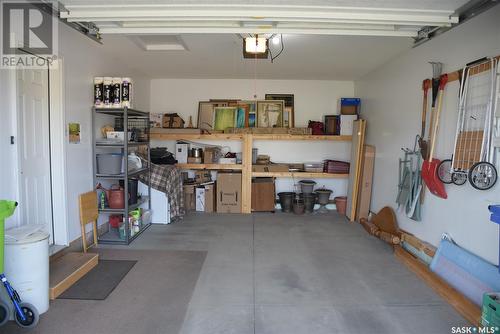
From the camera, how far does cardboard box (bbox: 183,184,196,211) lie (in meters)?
5.90

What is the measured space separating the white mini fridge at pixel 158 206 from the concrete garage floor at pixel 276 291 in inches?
21.2

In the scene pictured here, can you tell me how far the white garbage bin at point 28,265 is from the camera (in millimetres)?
2262

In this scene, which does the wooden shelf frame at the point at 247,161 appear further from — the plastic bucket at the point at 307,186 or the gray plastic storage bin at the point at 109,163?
the gray plastic storage bin at the point at 109,163

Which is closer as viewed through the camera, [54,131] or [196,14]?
[196,14]

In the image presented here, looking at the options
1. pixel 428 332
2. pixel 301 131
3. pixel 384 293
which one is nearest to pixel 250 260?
pixel 384 293

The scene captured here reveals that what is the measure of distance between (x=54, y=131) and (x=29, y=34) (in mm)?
956

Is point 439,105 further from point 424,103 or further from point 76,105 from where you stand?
point 76,105

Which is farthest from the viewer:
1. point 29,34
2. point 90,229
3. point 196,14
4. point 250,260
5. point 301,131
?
point 301,131

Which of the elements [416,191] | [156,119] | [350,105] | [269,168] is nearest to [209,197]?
[269,168]

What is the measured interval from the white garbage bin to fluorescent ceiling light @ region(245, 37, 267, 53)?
2.67m

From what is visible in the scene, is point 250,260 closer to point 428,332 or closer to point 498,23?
point 428,332

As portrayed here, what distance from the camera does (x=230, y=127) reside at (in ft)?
19.8

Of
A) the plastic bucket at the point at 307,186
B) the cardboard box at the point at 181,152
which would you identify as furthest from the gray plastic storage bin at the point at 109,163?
the plastic bucket at the point at 307,186

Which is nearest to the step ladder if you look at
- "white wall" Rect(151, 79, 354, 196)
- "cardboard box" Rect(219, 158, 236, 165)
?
"cardboard box" Rect(219, 158, 236, 165)
